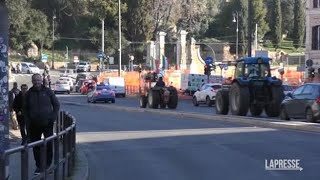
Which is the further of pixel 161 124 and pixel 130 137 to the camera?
pixel 161 124

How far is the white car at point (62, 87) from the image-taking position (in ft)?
237

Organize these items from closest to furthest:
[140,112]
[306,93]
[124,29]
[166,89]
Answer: [306,93] < [140,112] < [166,89] < [124,29]

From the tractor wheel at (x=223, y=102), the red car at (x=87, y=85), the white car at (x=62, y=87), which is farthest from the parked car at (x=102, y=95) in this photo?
A: the white car at (x=62, y=87)

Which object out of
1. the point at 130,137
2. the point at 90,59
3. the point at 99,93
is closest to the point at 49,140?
the point at 130,137

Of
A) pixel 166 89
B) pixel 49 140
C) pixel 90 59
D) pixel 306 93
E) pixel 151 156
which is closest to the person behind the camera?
pixel 49 140

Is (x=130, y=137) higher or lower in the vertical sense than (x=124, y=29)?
lower

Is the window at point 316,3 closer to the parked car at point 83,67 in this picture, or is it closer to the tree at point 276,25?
the parked car at point 83,67

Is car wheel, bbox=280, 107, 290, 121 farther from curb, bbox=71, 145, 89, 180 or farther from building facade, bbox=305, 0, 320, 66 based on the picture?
building facade, bbox=305, 0, 320, 66

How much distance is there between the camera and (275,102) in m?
27.8

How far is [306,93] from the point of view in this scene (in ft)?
79.9

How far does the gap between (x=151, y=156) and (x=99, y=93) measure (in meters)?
35.9

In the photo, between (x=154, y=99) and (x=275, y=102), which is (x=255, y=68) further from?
(x=154, y=99)

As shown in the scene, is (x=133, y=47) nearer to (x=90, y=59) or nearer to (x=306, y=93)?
(x=90, y=59)

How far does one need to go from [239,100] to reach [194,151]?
12.4 meters
